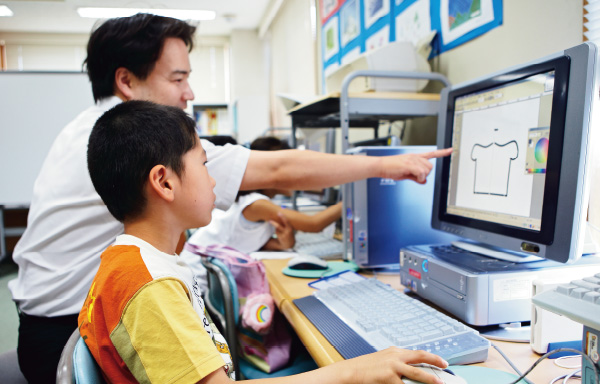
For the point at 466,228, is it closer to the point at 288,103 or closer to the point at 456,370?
the point at 456,370

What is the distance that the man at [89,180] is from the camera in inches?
37.1

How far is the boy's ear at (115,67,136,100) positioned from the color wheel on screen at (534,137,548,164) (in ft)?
3.26

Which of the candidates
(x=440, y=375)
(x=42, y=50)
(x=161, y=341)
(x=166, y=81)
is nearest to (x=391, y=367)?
(x=440, y=375)

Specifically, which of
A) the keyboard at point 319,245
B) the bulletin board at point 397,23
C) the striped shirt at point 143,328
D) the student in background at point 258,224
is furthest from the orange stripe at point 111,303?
the bulletin board at point 397,23

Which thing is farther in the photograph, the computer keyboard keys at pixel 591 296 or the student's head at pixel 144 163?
the student's head at pixel 144 163

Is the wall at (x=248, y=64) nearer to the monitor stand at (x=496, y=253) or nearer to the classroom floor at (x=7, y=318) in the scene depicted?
the classroom floor at (x=7, y=318)

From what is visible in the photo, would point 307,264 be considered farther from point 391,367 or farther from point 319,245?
point 391,367

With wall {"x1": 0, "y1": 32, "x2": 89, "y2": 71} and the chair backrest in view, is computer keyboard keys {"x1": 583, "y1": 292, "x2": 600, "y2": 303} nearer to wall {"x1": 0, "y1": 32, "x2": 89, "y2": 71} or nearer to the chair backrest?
the chair backrest

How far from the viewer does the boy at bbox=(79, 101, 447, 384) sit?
0.52m

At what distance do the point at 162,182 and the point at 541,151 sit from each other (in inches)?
26.2

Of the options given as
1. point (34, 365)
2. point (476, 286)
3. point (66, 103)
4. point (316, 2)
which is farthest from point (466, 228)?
point (66, 103)

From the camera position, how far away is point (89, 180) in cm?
95

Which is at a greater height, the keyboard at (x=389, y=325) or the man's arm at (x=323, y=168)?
the man's arm at (x=323, y=168)

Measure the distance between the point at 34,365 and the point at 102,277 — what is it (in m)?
0.46
